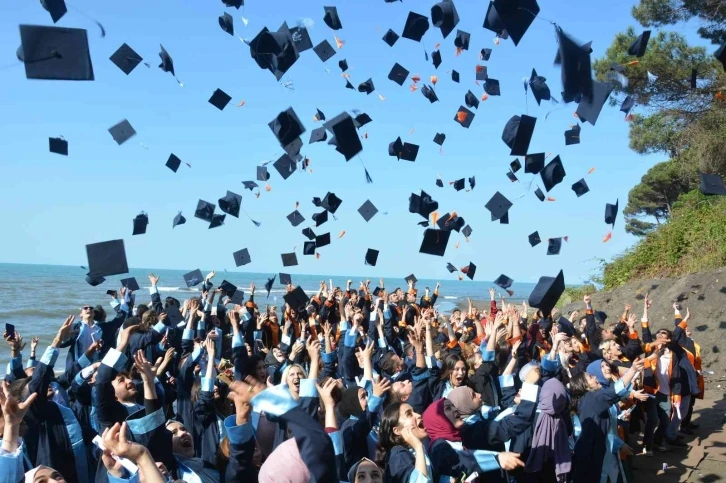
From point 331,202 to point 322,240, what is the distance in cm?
115

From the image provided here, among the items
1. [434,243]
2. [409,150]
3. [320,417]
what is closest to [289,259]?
[409,150]

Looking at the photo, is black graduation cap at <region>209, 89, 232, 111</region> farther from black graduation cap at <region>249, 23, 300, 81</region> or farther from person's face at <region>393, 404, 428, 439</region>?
person's face at <region>393, 404, 428, 439</region>

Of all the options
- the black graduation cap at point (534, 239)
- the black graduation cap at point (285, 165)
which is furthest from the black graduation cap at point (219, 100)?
the black graduation cap at point (534, 239)

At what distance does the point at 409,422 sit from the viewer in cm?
340

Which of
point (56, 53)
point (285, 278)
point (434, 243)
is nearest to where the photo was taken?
point (56, 53)

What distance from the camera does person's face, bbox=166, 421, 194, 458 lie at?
11.7ft

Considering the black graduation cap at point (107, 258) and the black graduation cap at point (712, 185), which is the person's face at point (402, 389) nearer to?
the black graduation cap at point (107, 258)

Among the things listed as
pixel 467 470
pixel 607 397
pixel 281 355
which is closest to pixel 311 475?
pixel 467 470

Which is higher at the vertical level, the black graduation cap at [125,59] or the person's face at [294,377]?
the black graduation cap at [125,59]

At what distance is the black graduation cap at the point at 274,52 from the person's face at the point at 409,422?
512 centimetres

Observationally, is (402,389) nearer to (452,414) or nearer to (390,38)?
(452,414)

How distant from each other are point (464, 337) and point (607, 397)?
18.9 ft

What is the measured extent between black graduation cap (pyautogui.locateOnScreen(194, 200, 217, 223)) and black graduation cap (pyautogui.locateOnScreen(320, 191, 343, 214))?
6.41 feet

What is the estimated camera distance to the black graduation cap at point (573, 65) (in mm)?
6785
